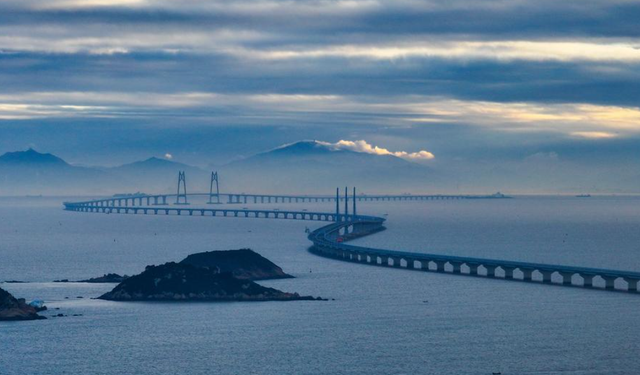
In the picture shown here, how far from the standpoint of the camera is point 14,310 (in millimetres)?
84625

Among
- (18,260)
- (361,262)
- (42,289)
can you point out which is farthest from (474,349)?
(18,260)

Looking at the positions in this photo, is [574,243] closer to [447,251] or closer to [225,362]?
[447,251]

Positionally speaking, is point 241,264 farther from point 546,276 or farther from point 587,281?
point 587,281

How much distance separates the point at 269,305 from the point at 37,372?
29476mm

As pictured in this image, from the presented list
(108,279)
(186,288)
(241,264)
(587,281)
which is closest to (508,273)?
(587,281)

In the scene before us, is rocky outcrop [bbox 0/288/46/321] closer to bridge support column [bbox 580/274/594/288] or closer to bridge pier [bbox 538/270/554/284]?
bridge support column [bbox 580/274/594/288]

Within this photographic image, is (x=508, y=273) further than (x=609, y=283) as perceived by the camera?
Yes

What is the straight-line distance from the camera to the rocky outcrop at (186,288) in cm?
9625

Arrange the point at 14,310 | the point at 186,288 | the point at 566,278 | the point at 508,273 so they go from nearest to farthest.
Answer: the point at 14,310 < the point at 186,288 < the point at 566,278 < the point at 508,273

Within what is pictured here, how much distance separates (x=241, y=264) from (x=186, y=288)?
19963mm

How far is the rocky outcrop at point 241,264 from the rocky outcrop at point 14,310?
3049cm

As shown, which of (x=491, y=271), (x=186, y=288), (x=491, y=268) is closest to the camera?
(x=186, y=288)

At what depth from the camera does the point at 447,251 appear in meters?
158

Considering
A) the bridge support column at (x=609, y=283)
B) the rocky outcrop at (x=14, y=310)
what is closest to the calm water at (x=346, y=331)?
the rocky outcrop at (x=14, y=310)
